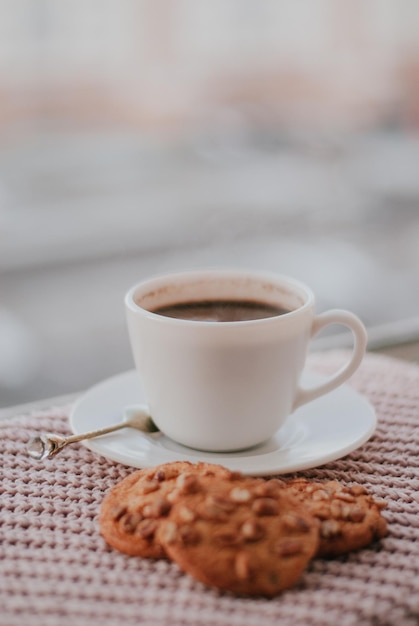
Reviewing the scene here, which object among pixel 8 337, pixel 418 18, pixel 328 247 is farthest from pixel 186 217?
pixel 418 18

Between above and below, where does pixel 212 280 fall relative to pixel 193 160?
above

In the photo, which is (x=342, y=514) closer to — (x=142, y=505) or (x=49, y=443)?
(x=142, y=505)

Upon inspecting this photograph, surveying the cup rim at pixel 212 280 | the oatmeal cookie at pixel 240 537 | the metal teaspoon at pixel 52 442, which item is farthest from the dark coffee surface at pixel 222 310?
the oatmeal cookie at pixel 240 537

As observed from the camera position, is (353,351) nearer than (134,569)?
No

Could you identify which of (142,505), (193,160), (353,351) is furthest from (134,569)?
(193,160)

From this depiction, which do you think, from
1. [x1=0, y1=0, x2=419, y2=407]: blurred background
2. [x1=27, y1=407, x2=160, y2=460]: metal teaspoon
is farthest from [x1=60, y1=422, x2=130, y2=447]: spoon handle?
[x1=0, y1=0, x2=419, y2=407]: blurred background

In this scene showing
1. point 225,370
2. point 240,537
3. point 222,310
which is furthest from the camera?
point 222,310

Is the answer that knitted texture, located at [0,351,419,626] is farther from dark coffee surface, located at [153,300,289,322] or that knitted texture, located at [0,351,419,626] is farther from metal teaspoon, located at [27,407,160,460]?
dark coffee surface, located at [153,300,289,322]
